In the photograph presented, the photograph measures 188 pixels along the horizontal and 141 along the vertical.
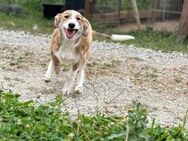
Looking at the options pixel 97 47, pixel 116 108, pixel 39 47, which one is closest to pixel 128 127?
pixel 116 108

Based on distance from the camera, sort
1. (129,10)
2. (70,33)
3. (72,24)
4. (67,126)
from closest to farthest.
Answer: (67,126) → (72,24) → (70,33) → (129,10)

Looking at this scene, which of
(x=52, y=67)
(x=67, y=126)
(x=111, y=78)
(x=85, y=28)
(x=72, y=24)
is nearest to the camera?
(x=67, y=126)

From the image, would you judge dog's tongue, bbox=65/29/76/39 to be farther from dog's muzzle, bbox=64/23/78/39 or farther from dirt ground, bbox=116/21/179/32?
dirt ground, bbox=116/21/179/32

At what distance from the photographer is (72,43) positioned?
7.20 m

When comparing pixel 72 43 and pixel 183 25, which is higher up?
pixel 72 43

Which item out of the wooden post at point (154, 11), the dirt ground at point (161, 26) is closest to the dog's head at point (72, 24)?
the dirt ground at point (161, 26)

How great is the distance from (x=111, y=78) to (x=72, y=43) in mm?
1613

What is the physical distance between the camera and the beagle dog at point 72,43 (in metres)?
7.06

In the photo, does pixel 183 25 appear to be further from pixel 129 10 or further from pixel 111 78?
pixel 111 78

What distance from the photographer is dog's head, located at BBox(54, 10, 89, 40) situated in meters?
6.99

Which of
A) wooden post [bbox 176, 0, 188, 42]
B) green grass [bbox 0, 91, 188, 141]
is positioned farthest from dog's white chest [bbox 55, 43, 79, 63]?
wooden post [bbox 176, 0, 188, 42]

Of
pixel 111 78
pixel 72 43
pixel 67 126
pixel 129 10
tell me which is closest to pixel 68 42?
pixel 72 43

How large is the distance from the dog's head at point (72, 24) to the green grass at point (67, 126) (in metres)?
2.01

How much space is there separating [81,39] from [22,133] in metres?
3.12
